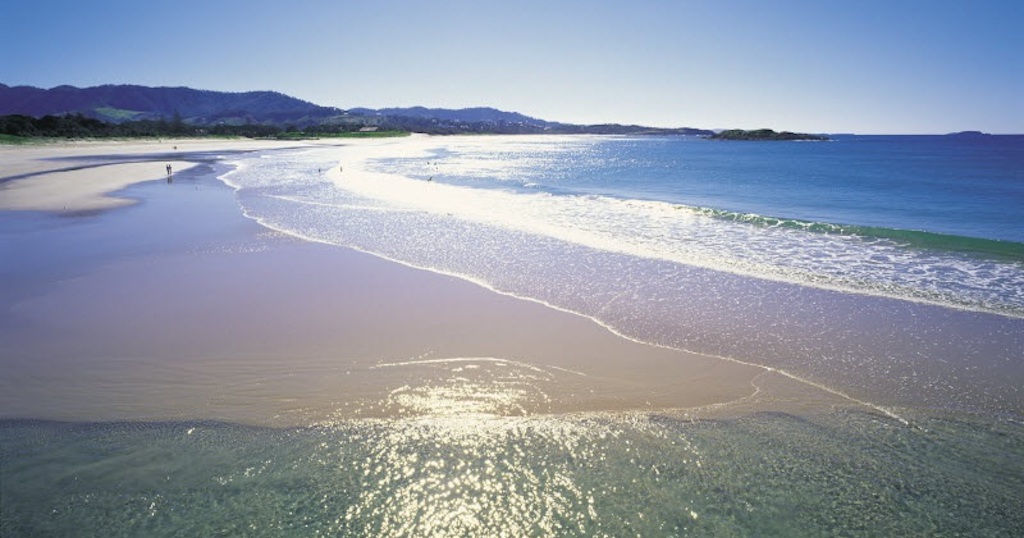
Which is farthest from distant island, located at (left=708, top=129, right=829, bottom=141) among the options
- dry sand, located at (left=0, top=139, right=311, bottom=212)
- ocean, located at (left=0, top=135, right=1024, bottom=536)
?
ocean, located at (left=0, top=135, right=1024, bottom=536)

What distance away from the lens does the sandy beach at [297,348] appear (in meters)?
6.50

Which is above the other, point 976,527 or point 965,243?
point 965,243

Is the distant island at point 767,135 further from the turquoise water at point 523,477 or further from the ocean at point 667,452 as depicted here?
the turquoise water at point 523,477

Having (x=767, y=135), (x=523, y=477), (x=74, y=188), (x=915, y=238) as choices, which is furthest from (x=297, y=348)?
(x=767, y=135)

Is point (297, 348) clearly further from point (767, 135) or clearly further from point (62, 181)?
point (767, 135)

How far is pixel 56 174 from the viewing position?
36.2 metres

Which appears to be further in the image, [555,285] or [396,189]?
[396,189]

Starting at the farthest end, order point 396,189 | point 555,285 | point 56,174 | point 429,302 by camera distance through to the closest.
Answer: point 56,174 → point 396,189 → point 555,285 → point 429,302

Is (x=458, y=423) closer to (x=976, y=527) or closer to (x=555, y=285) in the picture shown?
(x=976, y=527)

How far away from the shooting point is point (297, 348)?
8.12m

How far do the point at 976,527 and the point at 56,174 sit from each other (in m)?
47.0

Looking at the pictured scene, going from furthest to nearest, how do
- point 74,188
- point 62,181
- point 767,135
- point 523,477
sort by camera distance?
point 767,135
point 62,181
point 74,188
point 523,477

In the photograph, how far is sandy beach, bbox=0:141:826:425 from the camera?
21.3 feet

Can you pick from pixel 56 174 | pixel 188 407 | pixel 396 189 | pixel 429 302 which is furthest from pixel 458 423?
pixel 56 174
